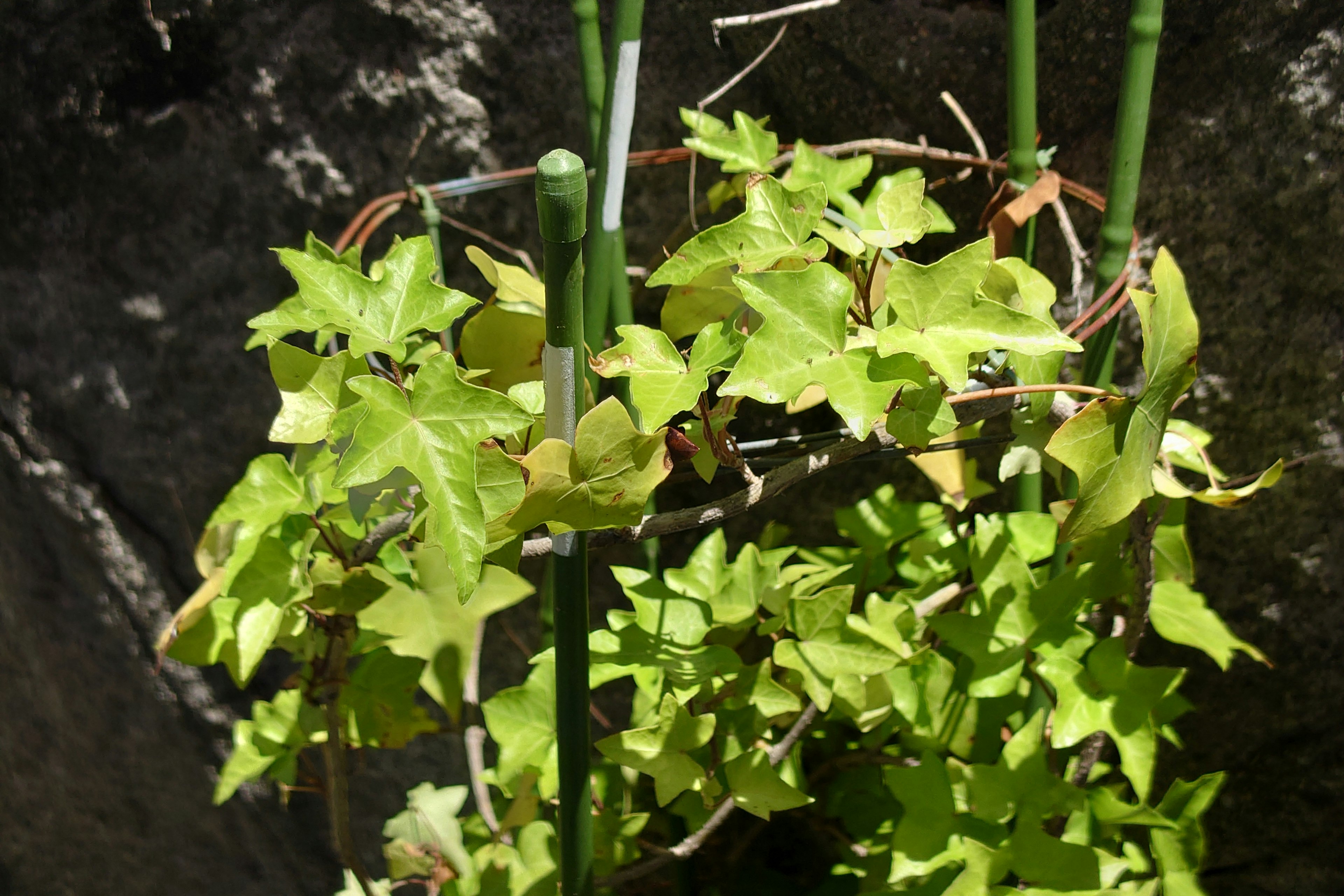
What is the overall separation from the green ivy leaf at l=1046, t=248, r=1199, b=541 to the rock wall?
356mm

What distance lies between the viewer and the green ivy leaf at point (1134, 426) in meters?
0.63

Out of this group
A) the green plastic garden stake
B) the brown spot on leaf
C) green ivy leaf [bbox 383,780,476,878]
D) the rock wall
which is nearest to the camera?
the brown spot on leaf

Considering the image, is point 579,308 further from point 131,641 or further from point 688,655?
point 131,641

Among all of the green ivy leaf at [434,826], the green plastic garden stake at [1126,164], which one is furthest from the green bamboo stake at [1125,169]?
the green ivy leaf at [434,826]

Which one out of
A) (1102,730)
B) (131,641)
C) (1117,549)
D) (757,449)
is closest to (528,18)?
(757,449)

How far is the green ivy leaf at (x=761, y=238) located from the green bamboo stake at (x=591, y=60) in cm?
19

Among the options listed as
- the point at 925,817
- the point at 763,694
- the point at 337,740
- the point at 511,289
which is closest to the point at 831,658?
the point at 763,694

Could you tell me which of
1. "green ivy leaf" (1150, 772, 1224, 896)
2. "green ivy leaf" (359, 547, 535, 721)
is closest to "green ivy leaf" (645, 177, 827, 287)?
"green ivy leaf" (359, 547, 535, 721)

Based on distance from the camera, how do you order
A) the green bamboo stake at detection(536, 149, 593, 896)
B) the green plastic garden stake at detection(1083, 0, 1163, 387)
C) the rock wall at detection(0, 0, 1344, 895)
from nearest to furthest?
1. the green bamboo stake at detection(536, 149, 593, 896)
2. the green plastic garden stake at detection(1083, 0, 1163, 387)
3. the rock wall at detection(0, 0, 1344, 895)

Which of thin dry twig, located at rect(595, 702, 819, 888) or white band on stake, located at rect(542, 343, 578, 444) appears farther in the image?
thin dry twig, located at rect(595, 702, 819, 888)

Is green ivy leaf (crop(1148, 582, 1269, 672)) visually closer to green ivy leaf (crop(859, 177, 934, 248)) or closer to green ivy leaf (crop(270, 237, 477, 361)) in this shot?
green ivy leaf (crop(859, 177, 934, 248))

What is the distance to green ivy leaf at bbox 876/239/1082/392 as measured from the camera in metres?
0.60

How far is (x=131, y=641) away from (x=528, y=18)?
1010mm

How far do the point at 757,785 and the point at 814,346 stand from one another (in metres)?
0.39
